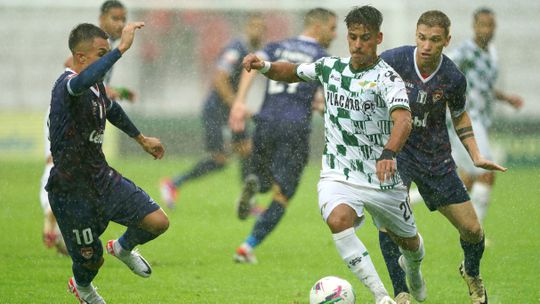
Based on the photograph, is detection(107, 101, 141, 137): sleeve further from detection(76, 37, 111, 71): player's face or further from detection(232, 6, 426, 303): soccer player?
detection(232, 6, 426, 303): soccer player

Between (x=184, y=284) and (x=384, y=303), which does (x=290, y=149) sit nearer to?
(x=184, y=284)

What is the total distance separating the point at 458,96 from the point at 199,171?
23.5 ft

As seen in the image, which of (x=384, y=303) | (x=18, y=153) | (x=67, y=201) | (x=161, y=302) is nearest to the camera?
(x=384, y=303)

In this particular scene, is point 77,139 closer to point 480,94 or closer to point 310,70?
point 310,70

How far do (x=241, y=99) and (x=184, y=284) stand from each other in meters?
2.68

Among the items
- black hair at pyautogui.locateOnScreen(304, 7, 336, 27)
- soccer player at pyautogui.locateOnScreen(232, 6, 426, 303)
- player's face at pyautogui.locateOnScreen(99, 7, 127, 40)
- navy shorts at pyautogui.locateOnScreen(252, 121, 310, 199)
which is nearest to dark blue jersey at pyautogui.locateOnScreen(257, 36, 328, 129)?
navy shorts at pyautogui.locateOnScreen(252, 121, 310, 199)

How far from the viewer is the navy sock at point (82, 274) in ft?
22.5

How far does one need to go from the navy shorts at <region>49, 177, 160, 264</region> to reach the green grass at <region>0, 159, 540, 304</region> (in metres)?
0.91

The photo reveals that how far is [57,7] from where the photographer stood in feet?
75.8

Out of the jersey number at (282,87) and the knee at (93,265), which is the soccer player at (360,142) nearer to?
the knee at (93,265)

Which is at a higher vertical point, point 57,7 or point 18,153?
point 57,7

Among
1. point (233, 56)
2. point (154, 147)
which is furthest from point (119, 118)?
point (233, 56)

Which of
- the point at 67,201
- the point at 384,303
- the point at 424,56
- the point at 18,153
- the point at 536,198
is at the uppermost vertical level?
the point at 424,56

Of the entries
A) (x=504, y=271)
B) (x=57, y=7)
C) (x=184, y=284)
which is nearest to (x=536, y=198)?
(x=504, y=271)
